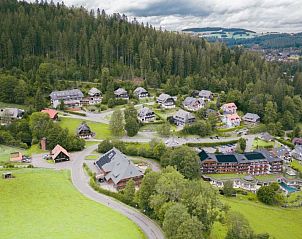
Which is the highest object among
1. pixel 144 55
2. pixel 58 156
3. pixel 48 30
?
pixel 48 30

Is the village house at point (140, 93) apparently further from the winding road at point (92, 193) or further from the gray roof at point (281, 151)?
the gray roof at point (281, 151)

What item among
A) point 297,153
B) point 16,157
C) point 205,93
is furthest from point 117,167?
point 205,93

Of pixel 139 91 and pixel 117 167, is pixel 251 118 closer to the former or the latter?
pixel 139 91

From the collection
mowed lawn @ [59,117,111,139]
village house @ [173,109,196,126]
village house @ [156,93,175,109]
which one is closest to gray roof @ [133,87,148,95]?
village house @ [156,93,175,109]

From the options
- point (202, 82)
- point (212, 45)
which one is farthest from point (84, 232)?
point (212, 45)

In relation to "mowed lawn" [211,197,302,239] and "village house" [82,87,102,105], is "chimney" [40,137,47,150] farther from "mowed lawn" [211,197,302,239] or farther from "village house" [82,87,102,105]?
"mowed lawn" [211,197,302,239]

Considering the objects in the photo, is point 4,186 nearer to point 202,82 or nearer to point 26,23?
point 202,82

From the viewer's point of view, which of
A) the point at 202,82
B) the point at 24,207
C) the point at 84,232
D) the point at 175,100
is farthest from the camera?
the point at 202,82
